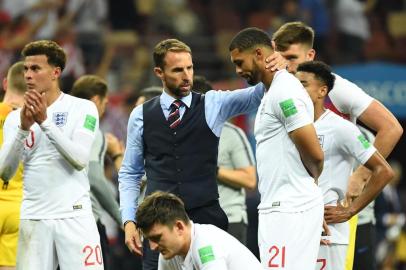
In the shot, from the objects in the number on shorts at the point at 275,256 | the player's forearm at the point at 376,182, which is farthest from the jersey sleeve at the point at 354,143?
the number on shorts at the point at 275,256

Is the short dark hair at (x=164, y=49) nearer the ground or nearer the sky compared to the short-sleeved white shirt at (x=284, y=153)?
nearer the sky

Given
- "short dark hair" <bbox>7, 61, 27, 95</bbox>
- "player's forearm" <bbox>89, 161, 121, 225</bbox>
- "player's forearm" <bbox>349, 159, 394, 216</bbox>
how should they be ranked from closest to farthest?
"player's forearm" <bbox>349, 159, 394, 216</bbox>, "short dark hair" <bbox>7, 61, 27, 95</bbox>, "player's forearm" <bbox>89, 161, 121, 225</bbox>

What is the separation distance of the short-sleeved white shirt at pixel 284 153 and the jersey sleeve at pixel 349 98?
2.86 ft

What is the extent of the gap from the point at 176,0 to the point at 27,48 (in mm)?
11843

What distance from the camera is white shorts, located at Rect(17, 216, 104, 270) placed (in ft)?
25.0

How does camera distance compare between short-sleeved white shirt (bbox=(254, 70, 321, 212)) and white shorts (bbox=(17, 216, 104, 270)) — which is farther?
white shorts (bbox=(17, 216, 104, 270))

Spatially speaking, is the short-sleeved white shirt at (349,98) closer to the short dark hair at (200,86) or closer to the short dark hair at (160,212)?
the short dark hair at (200,86)

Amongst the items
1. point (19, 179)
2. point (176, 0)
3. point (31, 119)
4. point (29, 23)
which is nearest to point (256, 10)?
point (176, 0)

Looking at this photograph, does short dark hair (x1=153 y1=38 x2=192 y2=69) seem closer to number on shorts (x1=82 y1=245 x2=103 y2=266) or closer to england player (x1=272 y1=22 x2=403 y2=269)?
england player (x1=272 y1=22 x2=403 y2=269)

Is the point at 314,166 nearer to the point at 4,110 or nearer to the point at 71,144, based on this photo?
the point at 71,144

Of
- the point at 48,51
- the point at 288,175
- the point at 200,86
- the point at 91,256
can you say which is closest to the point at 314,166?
the point at 288,175

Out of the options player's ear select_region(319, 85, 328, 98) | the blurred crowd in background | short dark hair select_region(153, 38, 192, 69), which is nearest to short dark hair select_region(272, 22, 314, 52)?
player's ear select_region(319, 85, 328, 98)

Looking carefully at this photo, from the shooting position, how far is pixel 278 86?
6887mm

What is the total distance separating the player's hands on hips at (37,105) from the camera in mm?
7297
